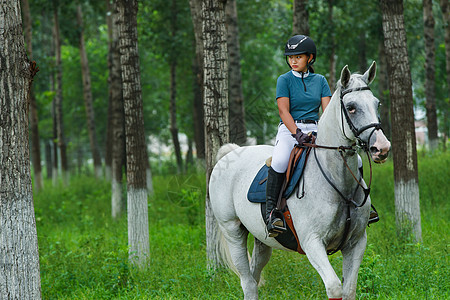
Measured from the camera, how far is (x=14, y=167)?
203 inches

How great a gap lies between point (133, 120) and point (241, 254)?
3546 mm

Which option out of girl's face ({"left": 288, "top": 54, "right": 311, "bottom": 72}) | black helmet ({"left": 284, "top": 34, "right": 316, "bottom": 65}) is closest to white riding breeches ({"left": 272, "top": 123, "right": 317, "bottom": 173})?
girl's face ({"left": 288, "top": 54, "right": 311, "bottom": 72})

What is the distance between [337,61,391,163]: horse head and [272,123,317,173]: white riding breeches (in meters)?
0.84

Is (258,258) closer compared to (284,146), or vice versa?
(284,146)

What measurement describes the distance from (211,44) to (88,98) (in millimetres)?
15884

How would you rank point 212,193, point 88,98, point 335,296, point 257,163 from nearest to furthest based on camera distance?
point 335,296, point 257,163, point 212,193, point 88,98

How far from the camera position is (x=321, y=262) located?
4590 millimetres

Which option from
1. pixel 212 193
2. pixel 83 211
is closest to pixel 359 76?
pixel 212 193

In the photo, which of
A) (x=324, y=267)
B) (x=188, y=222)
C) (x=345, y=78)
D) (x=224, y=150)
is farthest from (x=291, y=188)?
(x=188, y=222)

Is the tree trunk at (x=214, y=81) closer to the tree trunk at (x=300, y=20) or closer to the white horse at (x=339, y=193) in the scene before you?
the white horse at (x=339, y=193)

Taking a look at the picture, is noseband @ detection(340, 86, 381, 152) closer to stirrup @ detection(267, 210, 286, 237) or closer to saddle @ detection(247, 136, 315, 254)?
saddle @ detection(247, 136, 315, 254)

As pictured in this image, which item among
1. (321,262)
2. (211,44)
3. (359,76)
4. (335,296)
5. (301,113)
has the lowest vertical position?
(335,296)

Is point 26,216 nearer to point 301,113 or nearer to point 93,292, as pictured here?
point 93,292

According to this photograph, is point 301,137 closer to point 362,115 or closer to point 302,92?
point 302,92
